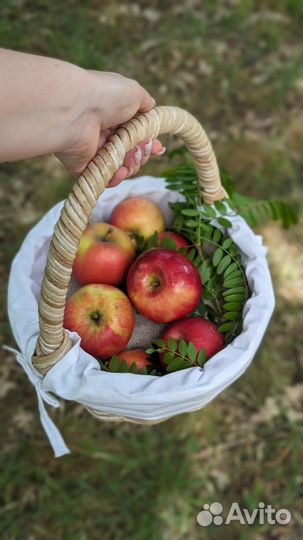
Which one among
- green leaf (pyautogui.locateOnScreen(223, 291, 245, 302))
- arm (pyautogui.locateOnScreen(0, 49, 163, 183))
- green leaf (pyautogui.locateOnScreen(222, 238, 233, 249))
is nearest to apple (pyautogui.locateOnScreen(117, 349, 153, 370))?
green leaf (pyautogui.locateOnScreen(223, 291, 245, 302))

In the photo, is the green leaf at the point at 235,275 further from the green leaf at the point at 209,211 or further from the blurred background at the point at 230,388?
the blurred background at the point at 230,388

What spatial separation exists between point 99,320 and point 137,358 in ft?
0.39

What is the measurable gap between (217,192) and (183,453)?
35.3 inches

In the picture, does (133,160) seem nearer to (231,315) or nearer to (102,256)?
(102,256)

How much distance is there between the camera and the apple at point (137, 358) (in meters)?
1.15

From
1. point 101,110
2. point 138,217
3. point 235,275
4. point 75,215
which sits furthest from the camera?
point 138,217

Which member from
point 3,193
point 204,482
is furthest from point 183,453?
point 3,193

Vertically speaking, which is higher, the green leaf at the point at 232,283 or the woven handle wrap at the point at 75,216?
the woven handle wrap at the point at 75,216

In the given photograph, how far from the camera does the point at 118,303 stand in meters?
1.17

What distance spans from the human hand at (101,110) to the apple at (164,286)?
0.21 metres

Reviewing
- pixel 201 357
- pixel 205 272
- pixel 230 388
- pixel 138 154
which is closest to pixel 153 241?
pixel 205 272

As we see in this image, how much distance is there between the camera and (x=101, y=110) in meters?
1.03

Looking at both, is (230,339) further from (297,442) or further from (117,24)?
(117,24)

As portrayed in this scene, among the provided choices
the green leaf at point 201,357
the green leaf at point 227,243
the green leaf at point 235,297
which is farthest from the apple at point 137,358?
the green leaf at point 227,243
